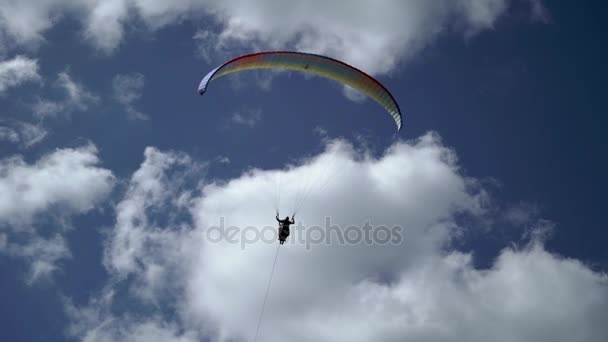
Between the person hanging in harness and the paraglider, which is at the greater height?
the paraglider

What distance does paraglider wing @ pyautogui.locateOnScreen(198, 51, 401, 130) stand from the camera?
122 ft

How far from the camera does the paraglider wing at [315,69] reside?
122 ft

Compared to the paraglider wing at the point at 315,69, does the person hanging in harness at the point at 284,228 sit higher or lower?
lower

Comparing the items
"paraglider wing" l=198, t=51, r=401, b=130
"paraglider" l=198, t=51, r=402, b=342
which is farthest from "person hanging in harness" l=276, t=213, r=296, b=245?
"paraglider wing" l=198, t=51, r=401, b=130

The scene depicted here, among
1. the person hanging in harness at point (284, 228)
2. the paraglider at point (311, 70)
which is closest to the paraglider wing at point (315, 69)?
the paraglider at point (311, 70)

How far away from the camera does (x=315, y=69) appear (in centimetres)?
4047

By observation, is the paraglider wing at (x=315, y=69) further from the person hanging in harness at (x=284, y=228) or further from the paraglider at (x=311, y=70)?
the person hanging in harness at (x=284, y=228)

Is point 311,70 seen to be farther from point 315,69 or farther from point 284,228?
point 284,228

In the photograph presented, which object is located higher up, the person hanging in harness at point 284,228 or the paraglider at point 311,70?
the paraglider at point 311,70

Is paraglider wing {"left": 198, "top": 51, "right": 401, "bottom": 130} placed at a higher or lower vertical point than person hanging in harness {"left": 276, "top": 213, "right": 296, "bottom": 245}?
higher

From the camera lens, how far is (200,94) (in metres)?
34.8

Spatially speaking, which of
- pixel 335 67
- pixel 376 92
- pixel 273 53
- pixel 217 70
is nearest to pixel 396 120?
pixel 376 92

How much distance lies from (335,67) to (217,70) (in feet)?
27.6

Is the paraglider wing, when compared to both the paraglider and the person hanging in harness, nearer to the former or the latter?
the paraglider
